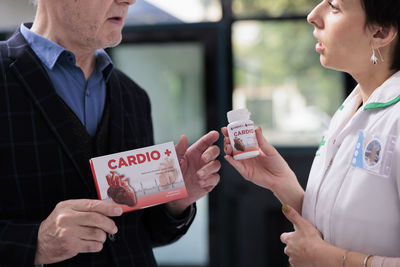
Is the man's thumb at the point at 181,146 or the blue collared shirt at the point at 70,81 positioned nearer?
the blue collared shirt at the point at 70,81

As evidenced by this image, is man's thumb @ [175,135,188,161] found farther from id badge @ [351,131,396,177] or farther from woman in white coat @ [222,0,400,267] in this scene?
id badge @ [351,131,396,177]

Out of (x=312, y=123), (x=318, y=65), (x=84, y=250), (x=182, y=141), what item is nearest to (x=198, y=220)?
(x=312, y=123)

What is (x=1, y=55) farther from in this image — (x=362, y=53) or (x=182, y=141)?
(x=362, y=53)

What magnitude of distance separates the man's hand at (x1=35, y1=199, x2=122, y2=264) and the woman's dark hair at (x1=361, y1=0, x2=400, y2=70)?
33.1 inches

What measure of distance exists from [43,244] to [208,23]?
2.42 meters

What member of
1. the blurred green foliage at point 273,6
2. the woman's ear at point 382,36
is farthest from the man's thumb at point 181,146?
the blurred green foliage at point 273,6

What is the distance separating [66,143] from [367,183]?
32.7 inches

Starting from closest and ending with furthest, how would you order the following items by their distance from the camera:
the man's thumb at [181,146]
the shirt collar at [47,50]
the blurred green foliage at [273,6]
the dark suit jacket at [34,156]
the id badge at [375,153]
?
the id badge at [375,153] → the dark suit jacket at [34,156] → the shirt collar at [47,50] → the man's thumb at [181,146] → the blurred green foliage at [273,6]

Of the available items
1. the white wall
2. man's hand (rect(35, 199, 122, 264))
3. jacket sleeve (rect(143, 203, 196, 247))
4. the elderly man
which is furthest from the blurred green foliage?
man's hand (rect(35, 199, 122, 264))

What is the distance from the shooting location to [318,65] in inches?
125

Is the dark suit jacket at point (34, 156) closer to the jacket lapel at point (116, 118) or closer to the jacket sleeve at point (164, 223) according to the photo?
the jacket lapel at point (116, 118)

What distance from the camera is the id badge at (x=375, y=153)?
1.03 m

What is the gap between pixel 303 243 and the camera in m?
1.14

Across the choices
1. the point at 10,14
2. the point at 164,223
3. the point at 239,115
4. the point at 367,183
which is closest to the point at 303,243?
the point at 367,183
